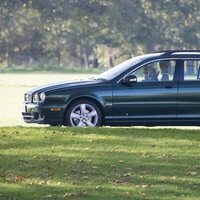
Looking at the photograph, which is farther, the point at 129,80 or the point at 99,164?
the point at 129,80

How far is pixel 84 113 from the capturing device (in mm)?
16141

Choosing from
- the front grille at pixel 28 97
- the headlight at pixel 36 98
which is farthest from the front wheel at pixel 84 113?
the front grille at pixel 28 97

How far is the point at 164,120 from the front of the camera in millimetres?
16344

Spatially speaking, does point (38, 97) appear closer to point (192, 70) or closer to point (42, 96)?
point (42, 96)

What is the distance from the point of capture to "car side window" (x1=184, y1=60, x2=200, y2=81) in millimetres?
16391

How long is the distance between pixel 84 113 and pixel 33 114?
996mm

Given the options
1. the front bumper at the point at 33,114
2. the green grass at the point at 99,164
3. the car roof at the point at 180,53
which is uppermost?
the car roof at the point at 180,53

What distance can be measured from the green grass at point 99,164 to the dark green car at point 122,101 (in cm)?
123

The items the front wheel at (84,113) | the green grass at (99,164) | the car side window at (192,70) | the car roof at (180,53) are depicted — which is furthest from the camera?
the car roof at (180,53)

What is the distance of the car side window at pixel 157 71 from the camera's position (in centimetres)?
1647

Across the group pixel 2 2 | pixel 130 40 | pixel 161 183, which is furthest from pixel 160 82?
pixel 130 40

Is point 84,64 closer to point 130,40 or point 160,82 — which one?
point 130,40

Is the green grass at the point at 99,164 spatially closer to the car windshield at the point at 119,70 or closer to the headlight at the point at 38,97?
the headlight at the point at 38,97

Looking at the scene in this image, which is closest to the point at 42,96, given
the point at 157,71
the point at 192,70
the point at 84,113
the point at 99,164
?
the point at 84,113
